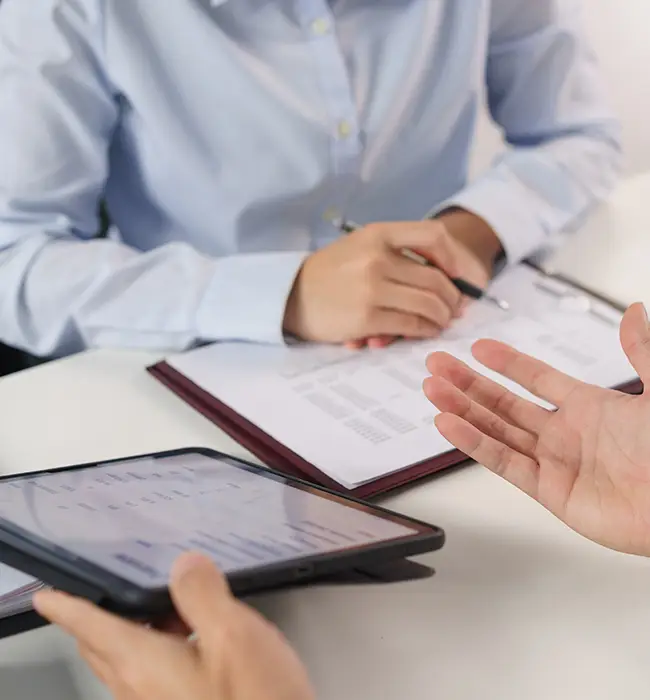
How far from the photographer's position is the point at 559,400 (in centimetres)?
56

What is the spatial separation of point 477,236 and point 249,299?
27 cm

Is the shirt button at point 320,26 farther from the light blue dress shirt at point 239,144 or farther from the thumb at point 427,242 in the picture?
the thumb at point 427,242

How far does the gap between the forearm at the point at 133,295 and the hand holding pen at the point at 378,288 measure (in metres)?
0.02

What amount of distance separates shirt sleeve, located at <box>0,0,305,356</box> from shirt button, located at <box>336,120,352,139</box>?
0.19 metres

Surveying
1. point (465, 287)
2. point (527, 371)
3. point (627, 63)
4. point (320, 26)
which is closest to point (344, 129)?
point (320, 26)

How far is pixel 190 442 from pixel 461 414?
0.19m

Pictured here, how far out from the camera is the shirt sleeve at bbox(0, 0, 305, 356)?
0.71 meters

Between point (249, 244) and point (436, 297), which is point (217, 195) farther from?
point (436, 297)

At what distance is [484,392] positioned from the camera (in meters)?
0.57

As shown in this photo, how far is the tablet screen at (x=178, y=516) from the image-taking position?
39 centimetres

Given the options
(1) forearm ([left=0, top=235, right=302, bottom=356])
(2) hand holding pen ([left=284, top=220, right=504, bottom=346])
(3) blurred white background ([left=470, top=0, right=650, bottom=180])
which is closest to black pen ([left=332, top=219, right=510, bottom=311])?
(2) hand holding pen ([left=284, top=220, right=504, bottom=346])

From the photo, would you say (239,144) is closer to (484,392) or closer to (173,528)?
(484,392)

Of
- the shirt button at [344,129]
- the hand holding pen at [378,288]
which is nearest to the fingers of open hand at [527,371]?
the hand holding pen at [378,288]

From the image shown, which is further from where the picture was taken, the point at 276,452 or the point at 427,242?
the point at 427,242
